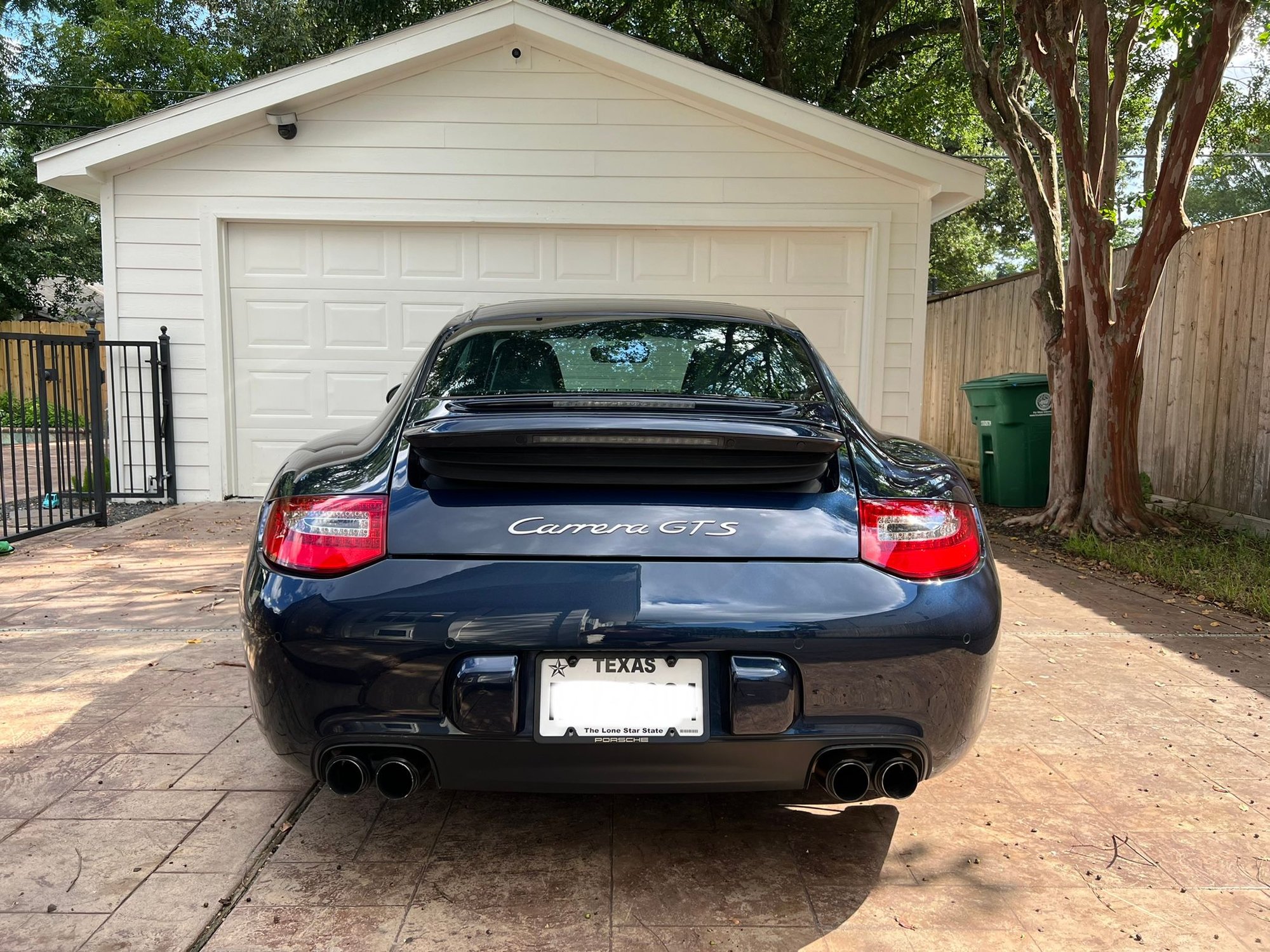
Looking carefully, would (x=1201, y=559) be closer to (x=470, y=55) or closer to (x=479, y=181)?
(x=479, y=181)

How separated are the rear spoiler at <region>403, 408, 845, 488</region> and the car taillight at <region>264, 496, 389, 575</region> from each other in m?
0.16

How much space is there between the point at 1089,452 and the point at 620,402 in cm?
588

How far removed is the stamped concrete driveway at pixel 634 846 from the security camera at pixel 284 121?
17.9 feet

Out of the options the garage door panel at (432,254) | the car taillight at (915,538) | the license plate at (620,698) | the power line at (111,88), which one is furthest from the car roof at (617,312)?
the power line at (111,88)

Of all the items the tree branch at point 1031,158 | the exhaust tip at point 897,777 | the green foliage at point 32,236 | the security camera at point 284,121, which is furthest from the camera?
the green foliage at point 32,236

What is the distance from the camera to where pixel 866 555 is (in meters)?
2.03

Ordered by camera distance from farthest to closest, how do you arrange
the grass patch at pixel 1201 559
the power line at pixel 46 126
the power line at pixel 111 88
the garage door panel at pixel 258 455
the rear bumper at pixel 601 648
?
the power line at pixel 46 126 → the power line at pixel 111 88 → the garage door panel at pixel 258 455 → the grass patch at pixel 1201 559 → the rear bumper at pixel 601 648

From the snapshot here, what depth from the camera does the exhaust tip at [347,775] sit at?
2.01m

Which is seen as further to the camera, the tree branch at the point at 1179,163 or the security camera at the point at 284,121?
the security camera at the point at 284,121

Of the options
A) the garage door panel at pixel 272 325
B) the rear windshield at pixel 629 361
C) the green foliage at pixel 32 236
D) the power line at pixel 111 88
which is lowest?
the rear windshield at pixel 629 361

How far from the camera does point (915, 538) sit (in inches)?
81.7

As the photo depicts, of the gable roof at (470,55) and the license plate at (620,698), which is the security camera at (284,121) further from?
the license plate at (620,698)

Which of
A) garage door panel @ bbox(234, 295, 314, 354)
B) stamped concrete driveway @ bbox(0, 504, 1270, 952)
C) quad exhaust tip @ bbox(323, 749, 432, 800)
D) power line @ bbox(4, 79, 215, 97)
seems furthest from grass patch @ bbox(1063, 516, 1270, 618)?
power line @ bbox(4, 79, 215, 97)

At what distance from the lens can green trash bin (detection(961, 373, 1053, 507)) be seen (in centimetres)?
809
